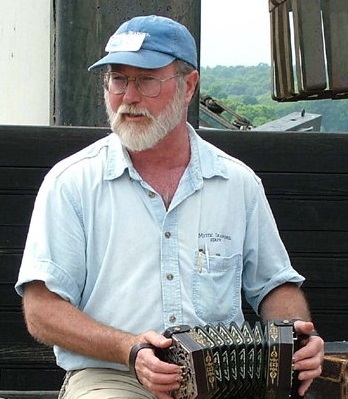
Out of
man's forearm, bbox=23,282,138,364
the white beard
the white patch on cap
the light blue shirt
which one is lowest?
man's forearm, bbox=23,282,138,364

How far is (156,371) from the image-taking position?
9.49 ft

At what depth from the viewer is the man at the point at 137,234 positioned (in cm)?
316

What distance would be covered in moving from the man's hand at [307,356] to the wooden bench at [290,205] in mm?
1465

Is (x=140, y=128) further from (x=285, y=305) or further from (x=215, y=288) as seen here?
(x=285, y=305)

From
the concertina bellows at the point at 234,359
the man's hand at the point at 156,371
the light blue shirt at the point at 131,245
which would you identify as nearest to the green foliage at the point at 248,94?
the light blue shirt at the point at 131,245

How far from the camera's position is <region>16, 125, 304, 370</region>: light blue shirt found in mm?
3203

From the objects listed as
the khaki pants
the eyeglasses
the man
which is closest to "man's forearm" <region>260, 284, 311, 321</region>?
the man

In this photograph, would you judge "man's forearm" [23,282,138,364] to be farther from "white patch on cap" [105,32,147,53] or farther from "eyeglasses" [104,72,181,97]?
"white patch on cap" [105,32,147,53]

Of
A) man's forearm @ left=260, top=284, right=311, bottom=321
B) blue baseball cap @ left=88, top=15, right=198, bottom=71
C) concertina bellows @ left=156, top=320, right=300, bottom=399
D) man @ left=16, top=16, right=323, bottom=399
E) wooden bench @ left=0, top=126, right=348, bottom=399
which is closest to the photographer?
concertina bellows @ left=156, top=320, right=300, bottom=399

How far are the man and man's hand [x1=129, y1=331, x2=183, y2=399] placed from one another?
0.11 meters

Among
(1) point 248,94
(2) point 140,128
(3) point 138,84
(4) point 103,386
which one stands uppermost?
(1) point 248,94

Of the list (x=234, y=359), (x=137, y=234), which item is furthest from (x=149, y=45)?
(x=234, y=359)

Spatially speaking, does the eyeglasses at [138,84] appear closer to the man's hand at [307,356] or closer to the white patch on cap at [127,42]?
the white patch on cap at [127,42]

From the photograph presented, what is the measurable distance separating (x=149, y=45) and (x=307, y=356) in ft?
3.09
